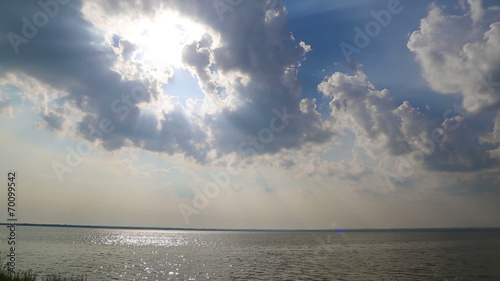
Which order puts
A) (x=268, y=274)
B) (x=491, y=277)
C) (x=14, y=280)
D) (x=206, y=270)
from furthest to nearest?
(x=206, y=270)
(x=268, y=274)
(x=491, y=277)
(x=14, y=280)

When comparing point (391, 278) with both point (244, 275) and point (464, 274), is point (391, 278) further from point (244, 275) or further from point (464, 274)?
point (244, 275)

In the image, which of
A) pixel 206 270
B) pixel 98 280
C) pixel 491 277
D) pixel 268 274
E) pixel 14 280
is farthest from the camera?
pixel 206 270

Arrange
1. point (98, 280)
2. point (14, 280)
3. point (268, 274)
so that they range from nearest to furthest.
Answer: point (14, 280), point (98, 280), point (268, 274)

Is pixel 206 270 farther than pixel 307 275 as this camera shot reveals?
Yes

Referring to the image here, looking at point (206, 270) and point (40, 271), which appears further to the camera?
point (206, 270)

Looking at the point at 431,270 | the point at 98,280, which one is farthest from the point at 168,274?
the point at 431,270

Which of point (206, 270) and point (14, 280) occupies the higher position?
point (14, 280)

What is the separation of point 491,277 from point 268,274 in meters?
34.0

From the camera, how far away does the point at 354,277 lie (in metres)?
51.5

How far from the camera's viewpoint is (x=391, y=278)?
5122cm

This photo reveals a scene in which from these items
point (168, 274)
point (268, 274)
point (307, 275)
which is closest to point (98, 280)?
point (168, 274)

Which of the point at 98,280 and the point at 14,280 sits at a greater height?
the point at 14,280

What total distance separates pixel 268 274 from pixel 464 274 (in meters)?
31.7

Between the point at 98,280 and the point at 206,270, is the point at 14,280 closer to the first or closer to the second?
the point at 98,280
